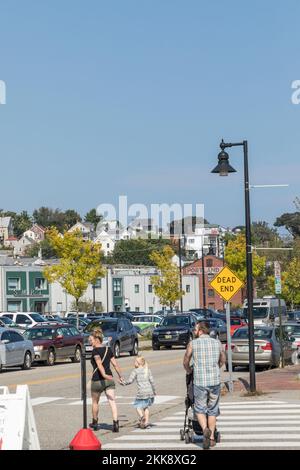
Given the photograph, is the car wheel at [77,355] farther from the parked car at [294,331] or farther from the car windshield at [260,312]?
the car windshield at [260,312]

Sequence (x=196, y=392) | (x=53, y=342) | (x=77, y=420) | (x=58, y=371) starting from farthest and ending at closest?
1. (x=53, y=342)
2. (x=58, y=371)
3. (x=77, y=420)
4. (x=196, y=392)

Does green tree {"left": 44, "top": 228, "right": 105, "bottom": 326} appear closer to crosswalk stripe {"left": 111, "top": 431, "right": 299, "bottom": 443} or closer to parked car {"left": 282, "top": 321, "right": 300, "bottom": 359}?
parked car {"left": 282, "top": 321, "right": 300, "bottom": 359}

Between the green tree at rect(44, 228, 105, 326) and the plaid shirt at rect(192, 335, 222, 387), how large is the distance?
173 ft

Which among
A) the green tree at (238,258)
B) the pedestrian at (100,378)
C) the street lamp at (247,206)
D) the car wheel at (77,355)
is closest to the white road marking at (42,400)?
the street lamp at (247,206)

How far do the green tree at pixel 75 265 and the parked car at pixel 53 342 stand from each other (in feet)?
85.7

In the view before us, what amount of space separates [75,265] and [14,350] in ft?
108

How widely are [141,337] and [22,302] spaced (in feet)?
88.5

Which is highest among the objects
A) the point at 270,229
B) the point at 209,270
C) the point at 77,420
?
the point at 270,229

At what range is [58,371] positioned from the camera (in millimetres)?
35125

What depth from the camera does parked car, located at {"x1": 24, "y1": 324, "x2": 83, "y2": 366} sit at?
128 feet

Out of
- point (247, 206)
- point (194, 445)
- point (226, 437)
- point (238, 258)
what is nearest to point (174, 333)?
point (247, 206)

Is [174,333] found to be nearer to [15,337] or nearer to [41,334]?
[41,334]
